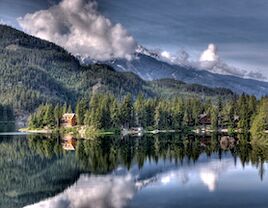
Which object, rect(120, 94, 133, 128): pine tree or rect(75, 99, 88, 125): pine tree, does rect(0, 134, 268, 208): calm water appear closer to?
rect(120, 94, 133, 128): pine tree

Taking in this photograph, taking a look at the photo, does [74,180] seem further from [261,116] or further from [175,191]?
[261,116]

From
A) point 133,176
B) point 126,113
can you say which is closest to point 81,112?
point 126,113

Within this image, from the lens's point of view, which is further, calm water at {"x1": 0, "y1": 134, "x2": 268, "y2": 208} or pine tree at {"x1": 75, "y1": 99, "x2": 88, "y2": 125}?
pine tree at {"x1": 75, "y1": 99, "x2": 88, "y2": 125}

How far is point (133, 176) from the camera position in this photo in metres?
75.1

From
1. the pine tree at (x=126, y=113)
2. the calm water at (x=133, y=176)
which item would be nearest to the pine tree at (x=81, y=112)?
the pine tree at (x=126, y=113)

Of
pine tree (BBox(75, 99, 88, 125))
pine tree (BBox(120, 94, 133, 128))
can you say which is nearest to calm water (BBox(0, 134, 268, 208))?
pine tree (BBox(120, 94, 133, 128))

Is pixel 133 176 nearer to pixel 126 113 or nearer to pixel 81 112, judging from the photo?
pixel 126 113

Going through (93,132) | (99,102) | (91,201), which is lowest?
(91,201)

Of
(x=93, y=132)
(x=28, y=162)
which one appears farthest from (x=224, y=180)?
(x=93, y=132)

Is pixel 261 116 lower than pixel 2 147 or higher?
higher

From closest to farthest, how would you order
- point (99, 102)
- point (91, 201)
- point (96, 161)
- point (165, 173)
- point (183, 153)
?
point (91, 201)
point (165, 173)
point (96, 161)
point (183, 153)
point (99, 102)

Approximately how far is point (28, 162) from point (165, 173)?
31.3 metres

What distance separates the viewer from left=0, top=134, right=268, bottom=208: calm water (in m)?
56.7

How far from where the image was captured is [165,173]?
78.4 metres
